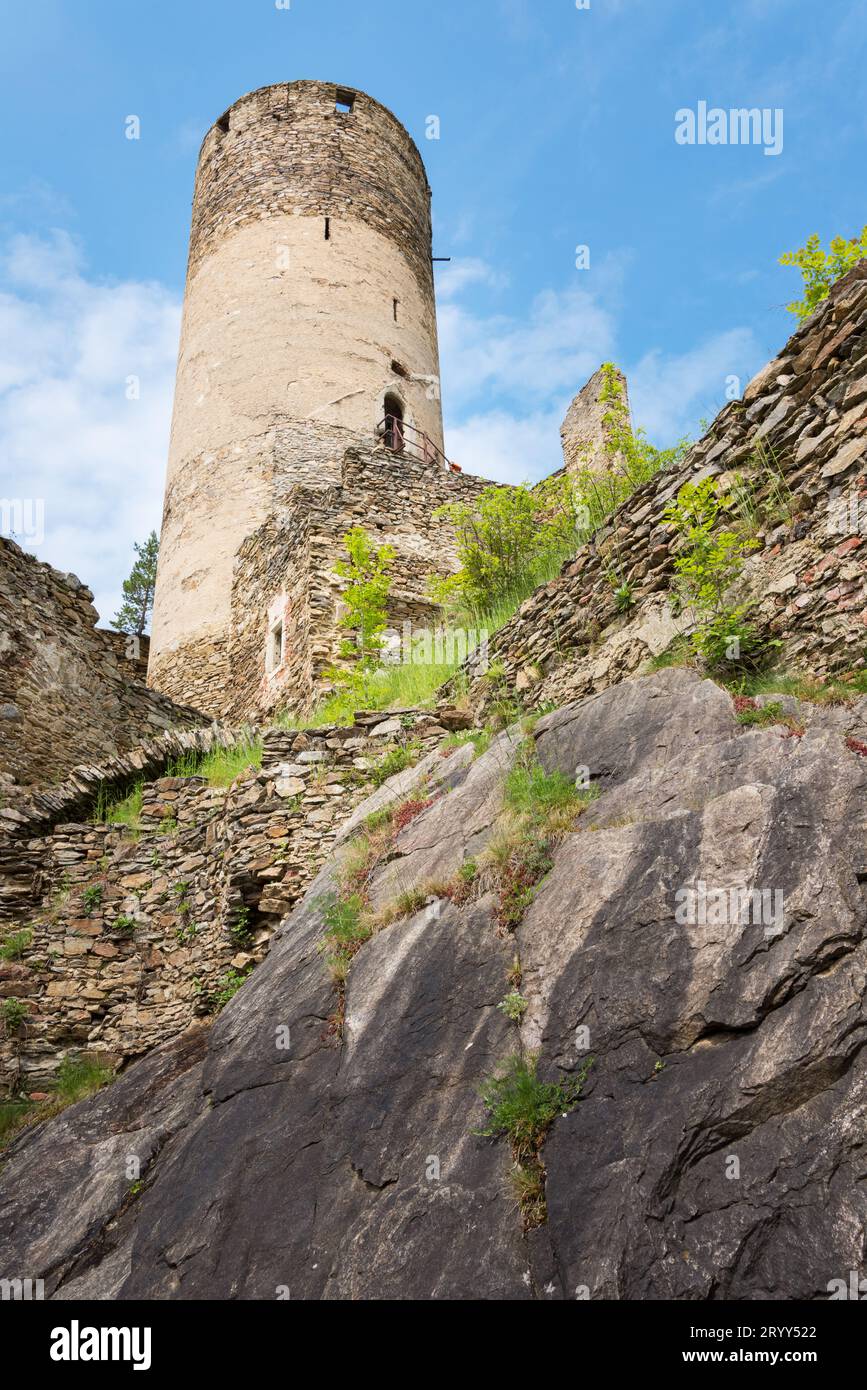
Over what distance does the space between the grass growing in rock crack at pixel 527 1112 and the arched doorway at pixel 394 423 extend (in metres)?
14.5

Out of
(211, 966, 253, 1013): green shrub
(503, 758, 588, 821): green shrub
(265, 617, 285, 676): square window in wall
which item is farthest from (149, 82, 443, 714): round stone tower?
(503, 758, 588, 821): green shrub

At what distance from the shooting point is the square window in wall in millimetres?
13094

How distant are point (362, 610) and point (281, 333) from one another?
8.81 meters

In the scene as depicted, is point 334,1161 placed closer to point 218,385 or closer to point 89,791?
point 89,791

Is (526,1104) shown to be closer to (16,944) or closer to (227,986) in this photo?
(227,986)

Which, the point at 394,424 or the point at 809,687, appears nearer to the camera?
the point at 809,687

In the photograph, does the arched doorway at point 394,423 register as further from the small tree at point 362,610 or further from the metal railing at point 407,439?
the small tree at point 362,610

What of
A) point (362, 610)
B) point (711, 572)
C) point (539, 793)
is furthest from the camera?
point (362, 610)

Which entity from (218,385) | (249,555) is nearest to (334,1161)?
(249,555)

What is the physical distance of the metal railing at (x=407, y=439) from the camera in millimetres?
17891

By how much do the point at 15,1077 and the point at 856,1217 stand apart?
6.18m

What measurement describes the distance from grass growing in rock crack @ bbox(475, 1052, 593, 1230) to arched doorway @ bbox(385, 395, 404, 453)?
14.5 meters

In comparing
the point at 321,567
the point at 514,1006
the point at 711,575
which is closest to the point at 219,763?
the point at 321,567

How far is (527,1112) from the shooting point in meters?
4.22
